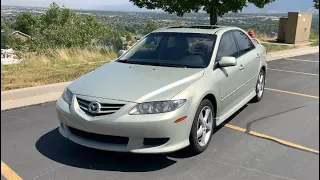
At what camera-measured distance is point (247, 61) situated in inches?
222

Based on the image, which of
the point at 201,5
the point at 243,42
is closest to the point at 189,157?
the point at 243,42

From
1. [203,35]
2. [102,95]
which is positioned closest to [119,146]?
[102,95]

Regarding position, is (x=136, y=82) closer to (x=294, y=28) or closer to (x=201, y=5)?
(x=201, y=5)

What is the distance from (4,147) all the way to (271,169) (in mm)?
3089

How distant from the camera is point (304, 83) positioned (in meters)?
8.50

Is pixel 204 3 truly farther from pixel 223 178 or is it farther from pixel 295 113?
pixel 223 178

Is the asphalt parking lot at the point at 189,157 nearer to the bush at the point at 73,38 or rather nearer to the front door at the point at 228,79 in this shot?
the front door at the point at 228,79

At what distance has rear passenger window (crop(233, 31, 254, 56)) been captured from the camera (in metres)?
5.70

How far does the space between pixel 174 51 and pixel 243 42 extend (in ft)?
4.98

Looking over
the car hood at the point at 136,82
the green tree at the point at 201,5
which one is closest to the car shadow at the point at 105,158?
the car hood at the point at 136,82

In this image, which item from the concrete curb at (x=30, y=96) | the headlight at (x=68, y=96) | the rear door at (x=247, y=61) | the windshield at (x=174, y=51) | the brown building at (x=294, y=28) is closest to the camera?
the headlight at (x=68, y=96)

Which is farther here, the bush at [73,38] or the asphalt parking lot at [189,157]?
the bush at [73,38]

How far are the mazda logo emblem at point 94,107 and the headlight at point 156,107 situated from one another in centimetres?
35

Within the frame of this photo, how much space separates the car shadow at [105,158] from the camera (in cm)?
377
